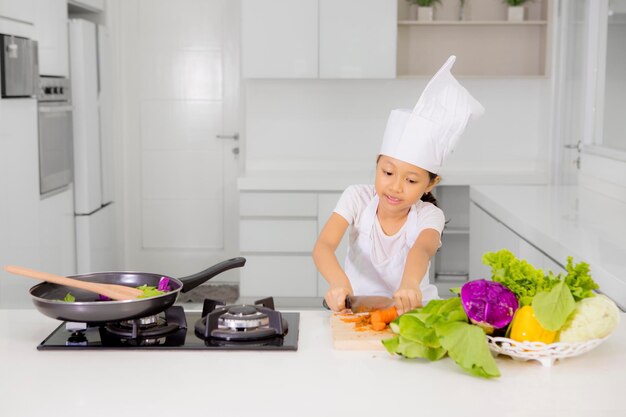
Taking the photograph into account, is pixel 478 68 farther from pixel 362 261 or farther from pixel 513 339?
pixel 513 339

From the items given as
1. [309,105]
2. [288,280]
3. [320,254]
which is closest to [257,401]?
[320,254]

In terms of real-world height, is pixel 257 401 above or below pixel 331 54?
below

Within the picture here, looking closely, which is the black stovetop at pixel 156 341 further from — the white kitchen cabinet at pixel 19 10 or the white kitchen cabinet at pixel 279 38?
the white kitchen cabinet at pixel 279 38

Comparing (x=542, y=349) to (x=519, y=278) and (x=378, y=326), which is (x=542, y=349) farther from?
(x=378, y=326)

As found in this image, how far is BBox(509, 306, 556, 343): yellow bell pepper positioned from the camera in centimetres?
146

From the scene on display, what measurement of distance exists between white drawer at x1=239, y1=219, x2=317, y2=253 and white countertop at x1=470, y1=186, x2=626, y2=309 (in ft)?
3.76

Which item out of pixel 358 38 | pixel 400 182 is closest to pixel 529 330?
pixel 400 182

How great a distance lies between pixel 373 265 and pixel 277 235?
8.22 feet

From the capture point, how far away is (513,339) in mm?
1485

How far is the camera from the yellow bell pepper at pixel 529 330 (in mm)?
1463

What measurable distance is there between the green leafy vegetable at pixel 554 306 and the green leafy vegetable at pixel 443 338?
11cm

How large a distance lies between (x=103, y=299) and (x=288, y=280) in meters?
3.29

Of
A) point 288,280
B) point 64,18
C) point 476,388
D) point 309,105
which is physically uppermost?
point 64,18

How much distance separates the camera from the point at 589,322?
1453 mm
